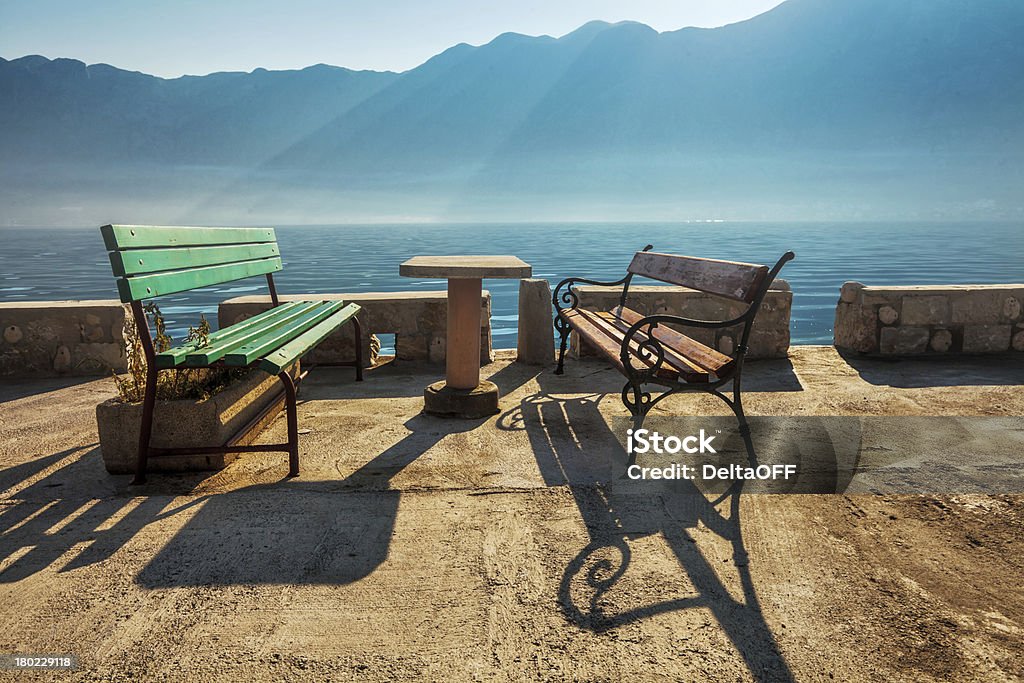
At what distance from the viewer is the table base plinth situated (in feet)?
13.7

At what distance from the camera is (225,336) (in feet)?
11.8

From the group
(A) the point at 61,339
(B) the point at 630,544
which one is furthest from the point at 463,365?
(A) the point at 61,339

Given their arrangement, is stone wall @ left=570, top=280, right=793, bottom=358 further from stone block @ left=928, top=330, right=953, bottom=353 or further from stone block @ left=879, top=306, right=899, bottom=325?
stone block @ left=928, top=330, right=953, bottom=353

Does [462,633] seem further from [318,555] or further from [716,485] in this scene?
[716,485]

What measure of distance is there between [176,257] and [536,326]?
3.17 metres

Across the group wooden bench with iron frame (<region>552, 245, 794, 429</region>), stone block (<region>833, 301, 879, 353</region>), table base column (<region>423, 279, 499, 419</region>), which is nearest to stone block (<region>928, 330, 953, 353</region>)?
stone block (<region>833, 301, 879, 353</region>)

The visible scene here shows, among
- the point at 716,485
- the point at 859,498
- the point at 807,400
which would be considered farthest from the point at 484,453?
the point at 807,400

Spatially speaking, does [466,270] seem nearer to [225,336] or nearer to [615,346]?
[615,346]

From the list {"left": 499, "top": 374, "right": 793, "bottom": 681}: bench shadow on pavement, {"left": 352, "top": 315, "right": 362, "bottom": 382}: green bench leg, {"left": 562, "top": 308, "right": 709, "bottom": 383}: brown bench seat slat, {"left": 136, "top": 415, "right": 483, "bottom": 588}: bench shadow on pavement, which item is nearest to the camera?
{"left": 499, "top": 374, "right": 793, "bottom": 681}: bench shadow on pavement

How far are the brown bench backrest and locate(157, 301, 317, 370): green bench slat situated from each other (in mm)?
2601

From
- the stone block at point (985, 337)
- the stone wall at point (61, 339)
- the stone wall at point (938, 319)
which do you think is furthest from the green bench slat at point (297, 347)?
the stone block at point (985, 337)

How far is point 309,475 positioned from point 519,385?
2.26 m

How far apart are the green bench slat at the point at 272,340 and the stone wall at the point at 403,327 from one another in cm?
94

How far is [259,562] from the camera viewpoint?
2.36m
